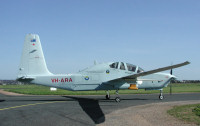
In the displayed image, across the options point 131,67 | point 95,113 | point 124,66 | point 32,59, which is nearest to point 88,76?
point 124,66

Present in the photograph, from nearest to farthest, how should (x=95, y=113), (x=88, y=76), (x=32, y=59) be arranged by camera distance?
(x=95, y=113) → (x=32, y=59) → (x=88, y=76)

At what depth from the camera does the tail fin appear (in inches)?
703

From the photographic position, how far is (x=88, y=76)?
757 inches

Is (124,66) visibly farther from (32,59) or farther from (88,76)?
(32,59)

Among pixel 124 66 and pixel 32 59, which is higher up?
pixel 32 59

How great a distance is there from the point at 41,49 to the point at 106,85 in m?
7.05

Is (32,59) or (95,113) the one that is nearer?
(95,113)

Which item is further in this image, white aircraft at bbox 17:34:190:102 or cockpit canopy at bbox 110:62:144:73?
cockpit canopy at bbox 110:62:144:73

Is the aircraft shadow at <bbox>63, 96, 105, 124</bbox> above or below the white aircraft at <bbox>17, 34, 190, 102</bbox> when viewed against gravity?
below

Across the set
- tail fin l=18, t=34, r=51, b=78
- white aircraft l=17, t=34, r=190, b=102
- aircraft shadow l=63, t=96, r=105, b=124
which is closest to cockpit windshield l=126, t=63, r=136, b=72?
white aircraft l=17, t=34, r=190, b=102

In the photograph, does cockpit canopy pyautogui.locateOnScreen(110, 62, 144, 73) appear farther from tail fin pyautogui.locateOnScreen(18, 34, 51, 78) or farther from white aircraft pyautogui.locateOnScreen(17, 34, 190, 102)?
tail fin pyautogui.locateOnScreen(18, 34, 51, 78)

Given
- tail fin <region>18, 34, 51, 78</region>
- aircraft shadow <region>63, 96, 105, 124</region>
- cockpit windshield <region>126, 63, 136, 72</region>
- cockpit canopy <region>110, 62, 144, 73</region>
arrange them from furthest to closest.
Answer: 1. cockpit windshield <region>126, 63, 136, 72</region>
2. cockpit canopy <region>110, 62, 144, 73</region>
3. tail fin <region>18, 34, 51, 78</region>
4. aircraft shadow <region>63, 96, 105, 124</region>

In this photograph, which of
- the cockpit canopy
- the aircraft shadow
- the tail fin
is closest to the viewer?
the aircraft shadow

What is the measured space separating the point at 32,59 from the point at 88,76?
17.7 ft
